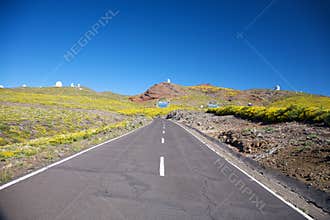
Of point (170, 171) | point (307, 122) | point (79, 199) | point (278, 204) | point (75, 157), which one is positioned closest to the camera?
point (79, 199)

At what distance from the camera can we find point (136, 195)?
17.3ft

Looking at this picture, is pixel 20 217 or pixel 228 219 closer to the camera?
pixel 20 217

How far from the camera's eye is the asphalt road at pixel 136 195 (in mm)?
4301

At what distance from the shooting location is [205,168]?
8.51 m

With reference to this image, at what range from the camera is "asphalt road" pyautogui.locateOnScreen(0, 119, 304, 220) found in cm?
430

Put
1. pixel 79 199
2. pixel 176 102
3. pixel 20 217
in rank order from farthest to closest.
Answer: pixel 176 102
pixel 79 199
pixel 20 217

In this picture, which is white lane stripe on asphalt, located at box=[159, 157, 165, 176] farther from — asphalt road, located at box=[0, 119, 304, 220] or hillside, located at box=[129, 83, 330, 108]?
hillside, located at box=[129, 83, 330, 108]

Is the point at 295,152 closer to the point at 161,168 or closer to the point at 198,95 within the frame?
the point at 161,168

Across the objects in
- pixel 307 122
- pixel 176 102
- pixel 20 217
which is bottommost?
pixel 20 217

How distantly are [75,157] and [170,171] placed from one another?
3979mm

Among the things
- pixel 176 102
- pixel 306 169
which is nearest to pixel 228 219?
pixel 306 169

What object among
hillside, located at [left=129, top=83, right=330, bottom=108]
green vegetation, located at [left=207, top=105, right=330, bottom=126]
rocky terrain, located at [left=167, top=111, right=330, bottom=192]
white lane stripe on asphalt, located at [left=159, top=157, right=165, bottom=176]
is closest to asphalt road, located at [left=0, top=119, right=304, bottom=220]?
white lane stripe on asphalt, located at [left=159, top=157, right=165, bottom=176]

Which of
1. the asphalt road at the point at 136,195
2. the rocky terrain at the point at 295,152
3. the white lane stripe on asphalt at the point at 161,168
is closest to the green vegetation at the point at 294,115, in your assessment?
the rocky terrain at the point at 295,152

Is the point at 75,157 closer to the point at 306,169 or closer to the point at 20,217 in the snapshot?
the point at 20,217
